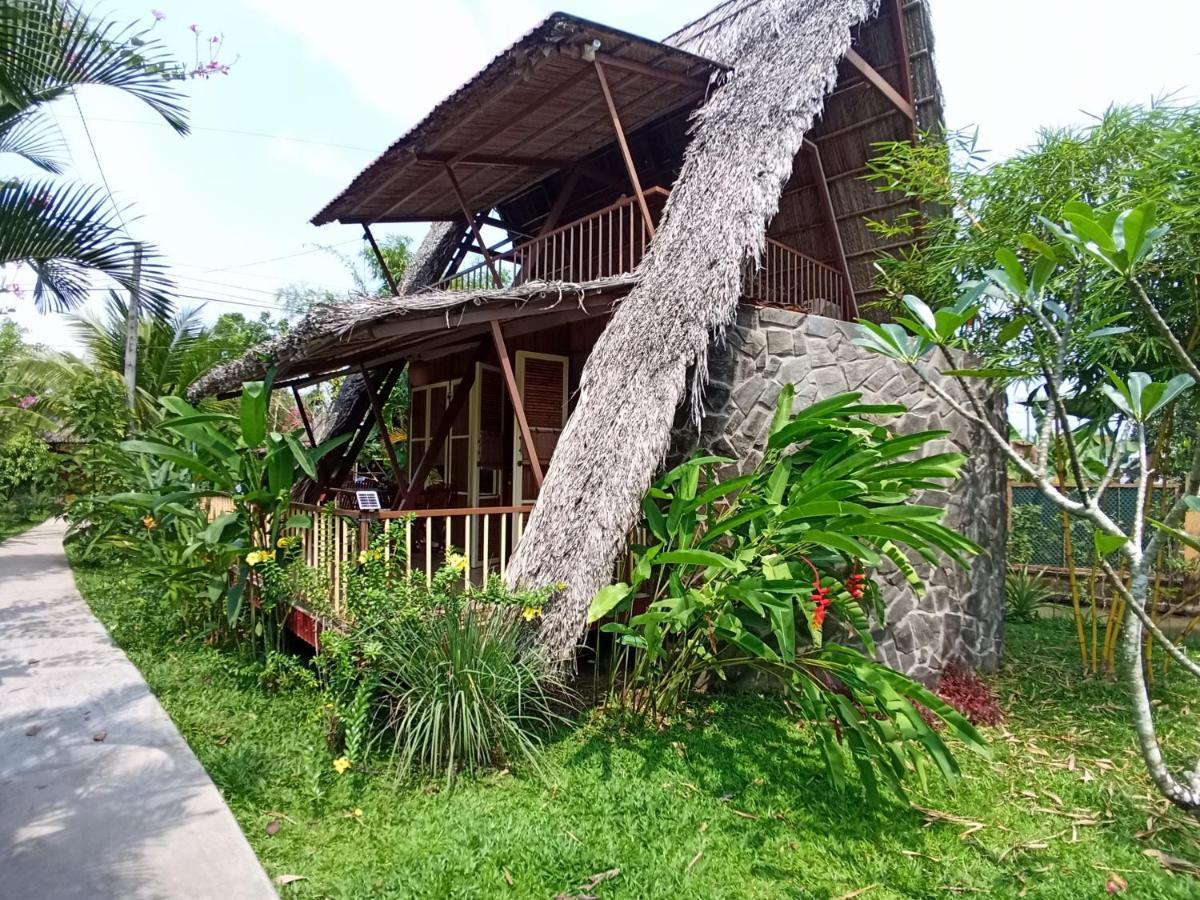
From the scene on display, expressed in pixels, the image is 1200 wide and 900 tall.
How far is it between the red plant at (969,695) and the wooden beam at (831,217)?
343cm

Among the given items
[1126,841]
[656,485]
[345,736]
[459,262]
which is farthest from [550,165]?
[1126,841]

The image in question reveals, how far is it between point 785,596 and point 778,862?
48.0 inches

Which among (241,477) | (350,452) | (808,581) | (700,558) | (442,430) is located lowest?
(808,581)

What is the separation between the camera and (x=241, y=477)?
4.62 meters

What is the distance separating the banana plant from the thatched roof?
1.68 meters

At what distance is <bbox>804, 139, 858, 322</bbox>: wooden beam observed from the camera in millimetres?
6555

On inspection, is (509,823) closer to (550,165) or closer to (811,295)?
(811,295)

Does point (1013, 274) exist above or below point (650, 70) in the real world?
below

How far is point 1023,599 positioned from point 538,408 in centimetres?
582

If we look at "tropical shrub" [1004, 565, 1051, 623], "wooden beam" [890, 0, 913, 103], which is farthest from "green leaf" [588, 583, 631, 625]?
"tropical shrub" [1004, 565, 1051, 623]

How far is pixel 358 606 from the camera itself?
3533 mm

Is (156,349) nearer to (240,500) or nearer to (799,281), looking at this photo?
(240,500)

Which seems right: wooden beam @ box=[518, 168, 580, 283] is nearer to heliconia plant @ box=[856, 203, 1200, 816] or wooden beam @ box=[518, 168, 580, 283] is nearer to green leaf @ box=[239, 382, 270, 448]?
green leaf @ box=[239, 382, 270, 448]

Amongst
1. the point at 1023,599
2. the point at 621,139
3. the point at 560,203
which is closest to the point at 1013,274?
the point at 621,139
